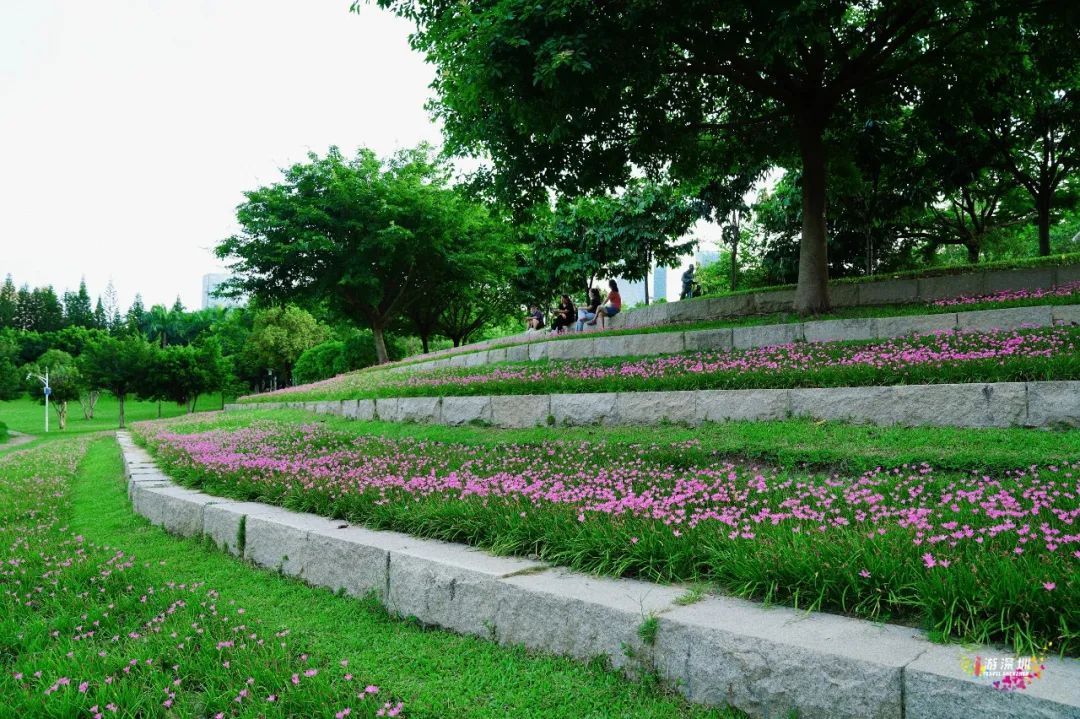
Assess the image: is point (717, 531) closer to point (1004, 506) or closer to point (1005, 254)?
point (1004, 506)

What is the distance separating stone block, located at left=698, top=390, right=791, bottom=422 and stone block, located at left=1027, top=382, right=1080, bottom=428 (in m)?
1.97

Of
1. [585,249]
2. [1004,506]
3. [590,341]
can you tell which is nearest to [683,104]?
[590,341]

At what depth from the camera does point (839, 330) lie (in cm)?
1083

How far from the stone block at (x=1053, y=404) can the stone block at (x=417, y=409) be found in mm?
7429

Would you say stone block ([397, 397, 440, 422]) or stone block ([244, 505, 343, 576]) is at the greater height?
stone block ([397, 397, 440, 422])

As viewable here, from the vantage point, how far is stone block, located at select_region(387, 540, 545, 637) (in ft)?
10.2

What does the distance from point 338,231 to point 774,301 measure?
20123 millimetres

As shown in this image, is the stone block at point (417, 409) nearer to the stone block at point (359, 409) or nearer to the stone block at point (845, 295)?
the stone block at point (359, 409)

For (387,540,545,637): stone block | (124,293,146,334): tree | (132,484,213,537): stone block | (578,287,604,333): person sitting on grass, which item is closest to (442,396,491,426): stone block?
(132,484,213,537): stone block

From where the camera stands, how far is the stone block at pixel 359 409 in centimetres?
1205

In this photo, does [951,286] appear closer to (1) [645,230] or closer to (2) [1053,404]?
(2) [1053,404]

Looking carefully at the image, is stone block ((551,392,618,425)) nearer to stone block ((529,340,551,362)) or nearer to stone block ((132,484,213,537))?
stone block ((132,484,213,537))

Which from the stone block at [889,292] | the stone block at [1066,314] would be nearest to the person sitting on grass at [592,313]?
the stone block at [889,292]

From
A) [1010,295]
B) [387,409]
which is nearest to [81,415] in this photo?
[387,409]
